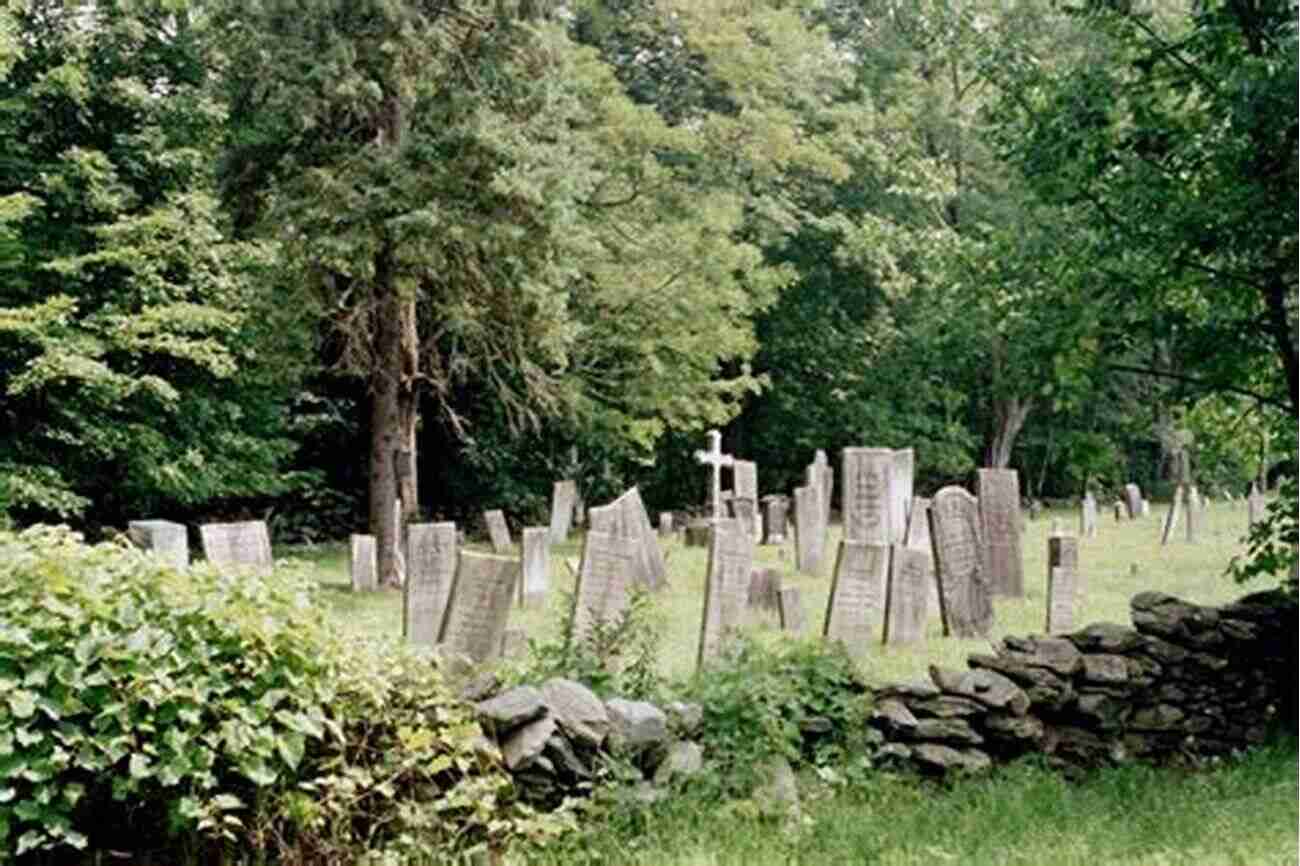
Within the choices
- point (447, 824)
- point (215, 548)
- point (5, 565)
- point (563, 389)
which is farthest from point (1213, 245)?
point (563, 389)

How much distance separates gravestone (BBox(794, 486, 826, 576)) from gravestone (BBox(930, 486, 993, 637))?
4.97 m

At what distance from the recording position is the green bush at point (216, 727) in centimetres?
475

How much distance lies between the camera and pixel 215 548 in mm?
8570

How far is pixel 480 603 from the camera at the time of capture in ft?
25.5

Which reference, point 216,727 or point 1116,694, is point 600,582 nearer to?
point 1116,694

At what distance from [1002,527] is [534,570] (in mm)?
4650

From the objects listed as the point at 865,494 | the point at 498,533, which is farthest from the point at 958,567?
the point at 498,533

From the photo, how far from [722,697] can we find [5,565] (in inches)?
124

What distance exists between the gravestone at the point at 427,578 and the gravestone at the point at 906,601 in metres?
3.29

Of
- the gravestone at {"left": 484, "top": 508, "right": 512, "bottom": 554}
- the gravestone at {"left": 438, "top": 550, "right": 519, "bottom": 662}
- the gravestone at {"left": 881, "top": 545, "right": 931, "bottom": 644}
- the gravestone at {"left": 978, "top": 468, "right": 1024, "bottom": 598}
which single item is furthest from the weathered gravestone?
the gravestone at {"left": 438, "top": 550, "right": 519, "bottom": 662}

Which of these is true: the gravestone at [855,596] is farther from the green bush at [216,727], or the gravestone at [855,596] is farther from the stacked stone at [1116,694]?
the green bush at [216,727]

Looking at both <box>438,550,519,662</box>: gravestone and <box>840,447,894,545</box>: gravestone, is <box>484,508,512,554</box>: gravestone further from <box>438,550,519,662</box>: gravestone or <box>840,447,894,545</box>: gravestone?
<box>438,550,519,662</box>: gravestone

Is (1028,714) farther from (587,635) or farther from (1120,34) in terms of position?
(1120,34)

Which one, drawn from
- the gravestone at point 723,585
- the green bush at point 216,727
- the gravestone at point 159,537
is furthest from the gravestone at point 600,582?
the green bush at point 216,727
